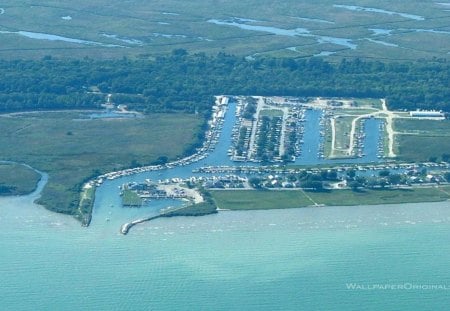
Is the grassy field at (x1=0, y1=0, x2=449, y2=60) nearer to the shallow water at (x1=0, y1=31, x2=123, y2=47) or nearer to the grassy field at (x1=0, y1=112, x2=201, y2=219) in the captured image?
the shallow water at (x1=0, y1=31, x2=123, y2=47)

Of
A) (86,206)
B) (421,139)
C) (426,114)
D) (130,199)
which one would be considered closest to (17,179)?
(86,206)

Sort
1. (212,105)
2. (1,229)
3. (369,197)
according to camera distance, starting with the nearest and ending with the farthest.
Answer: (1,229)
(369,197)
(212,105)

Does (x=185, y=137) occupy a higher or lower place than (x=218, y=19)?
lower

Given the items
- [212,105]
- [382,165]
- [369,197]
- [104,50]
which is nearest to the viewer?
[369,197]

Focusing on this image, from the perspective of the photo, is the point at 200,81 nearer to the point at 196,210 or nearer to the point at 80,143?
the point at 80,143

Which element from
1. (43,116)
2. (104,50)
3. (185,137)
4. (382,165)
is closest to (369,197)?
(382,165)

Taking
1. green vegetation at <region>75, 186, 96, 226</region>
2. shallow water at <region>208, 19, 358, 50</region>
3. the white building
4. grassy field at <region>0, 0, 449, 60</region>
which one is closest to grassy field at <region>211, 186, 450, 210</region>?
green vegetation at <region>75, 186, 96, 226</region>

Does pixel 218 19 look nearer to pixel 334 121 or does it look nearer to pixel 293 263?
pixel 334 121
